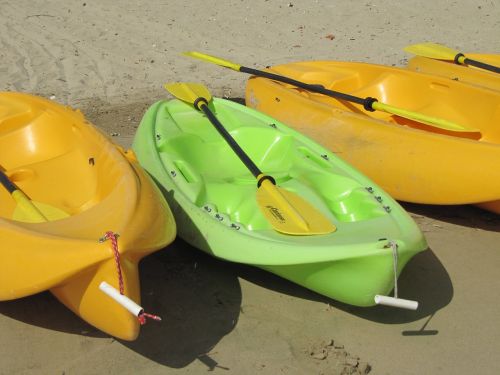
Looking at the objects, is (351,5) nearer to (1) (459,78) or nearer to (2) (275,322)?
(1) (459,78)

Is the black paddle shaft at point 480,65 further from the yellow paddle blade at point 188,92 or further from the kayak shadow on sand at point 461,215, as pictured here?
the yellow paddle blade at point 188,92

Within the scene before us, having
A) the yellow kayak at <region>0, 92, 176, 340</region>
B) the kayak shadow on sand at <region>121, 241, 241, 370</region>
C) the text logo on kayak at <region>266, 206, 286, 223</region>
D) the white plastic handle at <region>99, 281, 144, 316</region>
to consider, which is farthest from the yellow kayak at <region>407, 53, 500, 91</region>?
the white plastic handle at <region>99, 281, 144, 316</region>

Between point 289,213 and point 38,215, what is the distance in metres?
1.12

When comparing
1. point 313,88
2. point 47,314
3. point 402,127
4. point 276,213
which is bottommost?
A: point 47,314

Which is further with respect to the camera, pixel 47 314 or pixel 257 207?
pixel 257 207

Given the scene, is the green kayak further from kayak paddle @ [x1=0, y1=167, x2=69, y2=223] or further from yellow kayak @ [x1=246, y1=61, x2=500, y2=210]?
kayak paddle @ [x1=0, y1=167, x2=69, y2=223]

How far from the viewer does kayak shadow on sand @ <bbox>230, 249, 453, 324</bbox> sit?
296cm

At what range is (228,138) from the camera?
3.75m

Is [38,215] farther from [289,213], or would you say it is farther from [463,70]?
[463,70]

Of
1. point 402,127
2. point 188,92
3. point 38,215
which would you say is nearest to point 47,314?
point 38,215

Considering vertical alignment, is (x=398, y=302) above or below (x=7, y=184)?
above

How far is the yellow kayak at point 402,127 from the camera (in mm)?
3461

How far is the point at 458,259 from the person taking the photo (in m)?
3.47

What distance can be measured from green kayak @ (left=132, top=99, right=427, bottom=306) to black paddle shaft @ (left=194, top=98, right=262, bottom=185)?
0.23ft
